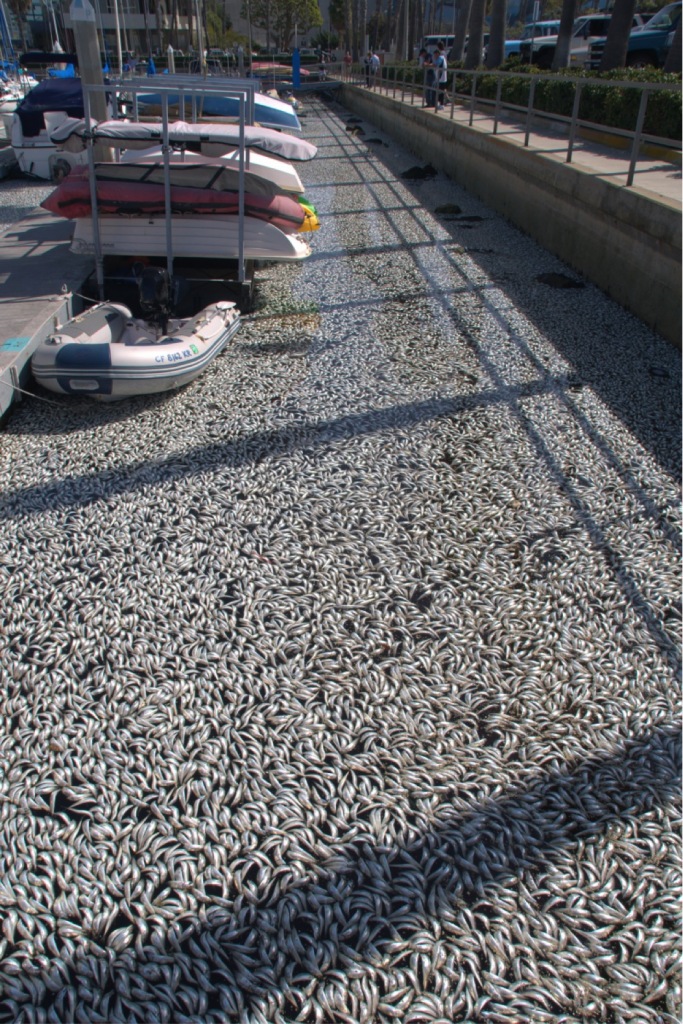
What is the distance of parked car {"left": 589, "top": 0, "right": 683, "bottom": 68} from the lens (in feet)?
68.6

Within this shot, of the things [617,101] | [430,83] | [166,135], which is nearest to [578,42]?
[430,83]

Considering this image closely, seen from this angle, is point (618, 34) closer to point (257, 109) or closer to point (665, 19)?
point (665, 19)

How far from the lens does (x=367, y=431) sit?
20.6ft

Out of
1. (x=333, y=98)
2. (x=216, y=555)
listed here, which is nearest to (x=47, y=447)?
(x=216, y=555)

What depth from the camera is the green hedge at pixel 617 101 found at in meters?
11.4

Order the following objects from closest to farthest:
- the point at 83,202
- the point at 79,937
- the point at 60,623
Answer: the point at 79,937 < the point at 60,623 < the point at 83,202

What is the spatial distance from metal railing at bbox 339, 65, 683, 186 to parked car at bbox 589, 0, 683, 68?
4.20 meters

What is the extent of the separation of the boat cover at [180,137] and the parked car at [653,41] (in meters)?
16.0

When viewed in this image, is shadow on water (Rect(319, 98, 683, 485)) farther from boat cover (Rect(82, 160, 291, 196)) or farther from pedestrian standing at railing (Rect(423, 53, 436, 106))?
pedestrian standing at railing (Rect(423, 53, 436, 106))

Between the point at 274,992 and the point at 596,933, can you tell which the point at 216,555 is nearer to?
the point at 274,992

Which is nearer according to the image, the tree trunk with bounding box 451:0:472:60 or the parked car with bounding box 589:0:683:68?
the parked car with bounding box 589:0:683:68

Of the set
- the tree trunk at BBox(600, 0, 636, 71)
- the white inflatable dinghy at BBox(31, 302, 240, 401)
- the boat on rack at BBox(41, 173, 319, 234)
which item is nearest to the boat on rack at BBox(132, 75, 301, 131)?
the boat on rack at BBox(41, 173, 319, 234)

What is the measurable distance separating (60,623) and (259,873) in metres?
2.02

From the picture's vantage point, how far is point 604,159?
12.1m
